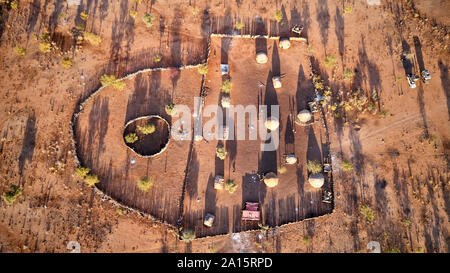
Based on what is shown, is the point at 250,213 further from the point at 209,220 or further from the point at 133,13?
the point at 133,13

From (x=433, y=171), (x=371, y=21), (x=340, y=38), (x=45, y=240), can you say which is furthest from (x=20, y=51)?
(x=433, y=171)

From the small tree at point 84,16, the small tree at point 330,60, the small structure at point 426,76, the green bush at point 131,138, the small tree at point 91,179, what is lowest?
the small tree at point 91,179

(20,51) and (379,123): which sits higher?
(20,51)

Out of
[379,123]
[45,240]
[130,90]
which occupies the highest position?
[130,90]

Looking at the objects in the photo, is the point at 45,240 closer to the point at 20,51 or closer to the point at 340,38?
the point at 20,51

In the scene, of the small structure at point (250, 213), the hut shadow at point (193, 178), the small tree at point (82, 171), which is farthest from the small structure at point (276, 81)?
the small tree at point (82, 171)

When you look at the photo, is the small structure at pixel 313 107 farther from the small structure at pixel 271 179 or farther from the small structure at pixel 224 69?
the small structure at pixel 224 69
